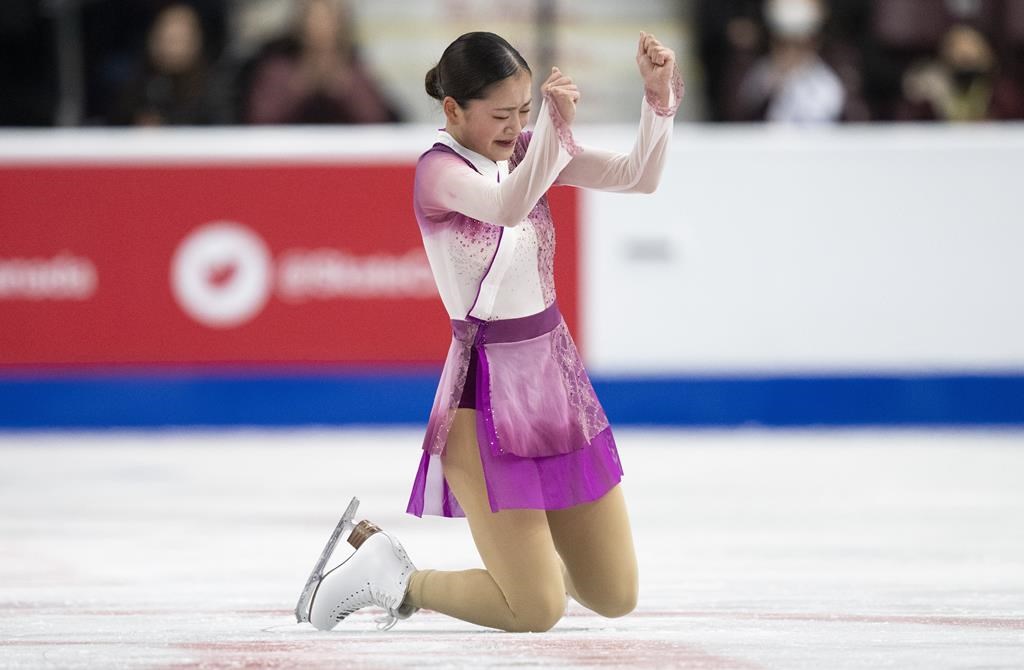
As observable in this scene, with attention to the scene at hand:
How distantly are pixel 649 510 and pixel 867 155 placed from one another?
7.85ft

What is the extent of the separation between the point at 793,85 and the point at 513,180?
15.1 ft

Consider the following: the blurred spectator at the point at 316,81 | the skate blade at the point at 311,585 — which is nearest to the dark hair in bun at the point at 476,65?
the skate blade at the point at 311,585

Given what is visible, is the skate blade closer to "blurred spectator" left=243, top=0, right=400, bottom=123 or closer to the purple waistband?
the purple waistband

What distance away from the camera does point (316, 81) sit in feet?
22.6

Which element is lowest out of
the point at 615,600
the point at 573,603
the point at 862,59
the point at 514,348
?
the point at 573,603

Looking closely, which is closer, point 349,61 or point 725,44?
point 349,61

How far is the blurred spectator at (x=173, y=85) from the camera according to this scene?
22.4 feet

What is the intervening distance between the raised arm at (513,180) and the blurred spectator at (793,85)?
4367 millimetres

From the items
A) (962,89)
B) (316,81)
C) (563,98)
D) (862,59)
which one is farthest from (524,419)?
(862,59)

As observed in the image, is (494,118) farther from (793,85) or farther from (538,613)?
(793,85)

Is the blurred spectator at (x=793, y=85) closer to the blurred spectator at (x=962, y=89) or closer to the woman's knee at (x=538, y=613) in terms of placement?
the blurred spectator at (x=962, y=89)

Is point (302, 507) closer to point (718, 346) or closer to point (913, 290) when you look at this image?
point (718, 346)

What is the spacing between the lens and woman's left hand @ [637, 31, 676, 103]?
279 cm

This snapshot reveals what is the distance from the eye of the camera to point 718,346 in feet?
21.4
